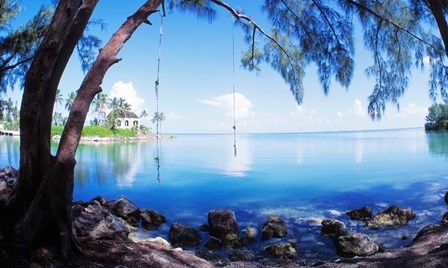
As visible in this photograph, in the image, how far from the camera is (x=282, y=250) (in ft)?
20.6

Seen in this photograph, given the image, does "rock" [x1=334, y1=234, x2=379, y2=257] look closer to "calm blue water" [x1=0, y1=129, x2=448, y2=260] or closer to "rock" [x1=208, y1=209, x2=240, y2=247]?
"calm blue water" [x1=0, y1=129, x2=448, y2=260]

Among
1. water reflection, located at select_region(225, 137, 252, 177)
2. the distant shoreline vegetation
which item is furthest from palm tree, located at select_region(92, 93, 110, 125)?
water reflection, located at select_region(225, 137, 252, 177)

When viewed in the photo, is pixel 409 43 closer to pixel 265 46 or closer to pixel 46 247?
pixel 265 46

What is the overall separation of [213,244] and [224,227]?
0.61 metres

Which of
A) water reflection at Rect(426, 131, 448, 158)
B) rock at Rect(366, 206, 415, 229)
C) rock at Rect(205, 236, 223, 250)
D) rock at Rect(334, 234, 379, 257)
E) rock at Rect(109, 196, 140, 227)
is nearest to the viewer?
rock at Rect(334, 234, 379, 257)

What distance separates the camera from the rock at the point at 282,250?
6178 mm

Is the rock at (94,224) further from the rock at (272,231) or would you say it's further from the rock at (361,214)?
the rock at (361,214)

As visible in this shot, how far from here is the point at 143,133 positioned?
264 feet

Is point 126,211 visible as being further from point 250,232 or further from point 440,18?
point 440,18

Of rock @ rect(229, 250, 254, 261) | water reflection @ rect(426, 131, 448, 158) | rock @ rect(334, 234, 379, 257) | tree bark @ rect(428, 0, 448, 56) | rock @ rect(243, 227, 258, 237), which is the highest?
tree bark @ rect(428, 0, 448, 56)

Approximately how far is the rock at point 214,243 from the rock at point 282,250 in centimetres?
108

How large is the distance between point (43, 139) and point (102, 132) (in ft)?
222

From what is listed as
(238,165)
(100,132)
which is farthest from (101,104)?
(238,165)

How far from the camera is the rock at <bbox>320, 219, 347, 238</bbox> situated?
745 cm
